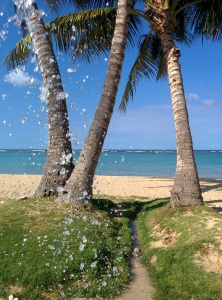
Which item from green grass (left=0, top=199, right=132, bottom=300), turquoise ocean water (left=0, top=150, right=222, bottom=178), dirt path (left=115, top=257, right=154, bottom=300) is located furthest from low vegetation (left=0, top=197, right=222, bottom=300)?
turquoise ocean water (left=0, top=150, right=222, bottom=178)

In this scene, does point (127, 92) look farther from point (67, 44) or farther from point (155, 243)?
point (155, 243)

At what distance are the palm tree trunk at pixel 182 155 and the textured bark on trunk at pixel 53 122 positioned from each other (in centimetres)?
287

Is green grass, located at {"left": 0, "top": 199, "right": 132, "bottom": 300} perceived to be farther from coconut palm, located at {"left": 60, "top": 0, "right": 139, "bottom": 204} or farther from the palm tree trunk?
the palm tree trunk

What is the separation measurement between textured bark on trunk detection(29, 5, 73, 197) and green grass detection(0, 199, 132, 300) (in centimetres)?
97

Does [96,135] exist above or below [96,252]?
above

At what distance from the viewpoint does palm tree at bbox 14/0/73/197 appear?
8.63 m

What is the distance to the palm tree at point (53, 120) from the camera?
28.3 ft

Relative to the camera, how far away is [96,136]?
316 inches

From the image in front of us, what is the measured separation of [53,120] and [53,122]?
5cm

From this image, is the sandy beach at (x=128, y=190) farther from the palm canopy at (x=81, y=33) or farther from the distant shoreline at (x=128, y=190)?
the palm canopy at (x=81, y=33)

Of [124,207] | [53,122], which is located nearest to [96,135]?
[53,122]

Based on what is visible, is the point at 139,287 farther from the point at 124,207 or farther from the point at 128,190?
the point at 128,190

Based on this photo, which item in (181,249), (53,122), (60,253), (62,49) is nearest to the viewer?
(60,253)

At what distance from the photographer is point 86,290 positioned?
4.82 meters
